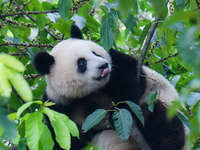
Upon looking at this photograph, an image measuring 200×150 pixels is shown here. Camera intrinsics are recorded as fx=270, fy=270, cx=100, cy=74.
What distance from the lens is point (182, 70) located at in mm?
4129

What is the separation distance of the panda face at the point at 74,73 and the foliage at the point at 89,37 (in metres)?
0.28

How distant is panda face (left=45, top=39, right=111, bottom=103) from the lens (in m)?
3.11

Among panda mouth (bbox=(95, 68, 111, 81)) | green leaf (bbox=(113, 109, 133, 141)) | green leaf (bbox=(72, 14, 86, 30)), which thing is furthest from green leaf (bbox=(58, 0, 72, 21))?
green leaf (bbox=(113, 109, 133, 141))

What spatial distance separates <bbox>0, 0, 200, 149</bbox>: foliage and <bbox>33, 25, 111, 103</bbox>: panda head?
27 cm

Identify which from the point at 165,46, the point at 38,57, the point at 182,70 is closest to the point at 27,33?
the point at 38,57

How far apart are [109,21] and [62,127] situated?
1488mm

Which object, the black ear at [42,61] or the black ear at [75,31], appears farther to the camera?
the black ear at [75,31]

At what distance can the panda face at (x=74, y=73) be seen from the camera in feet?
10.2

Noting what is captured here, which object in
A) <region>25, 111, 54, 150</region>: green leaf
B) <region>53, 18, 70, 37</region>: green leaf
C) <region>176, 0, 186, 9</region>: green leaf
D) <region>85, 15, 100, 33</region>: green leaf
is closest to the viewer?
<region>25, 111, 54, 150</region>: green leaf

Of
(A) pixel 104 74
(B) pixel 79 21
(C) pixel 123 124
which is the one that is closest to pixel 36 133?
(C) pixel 123 124

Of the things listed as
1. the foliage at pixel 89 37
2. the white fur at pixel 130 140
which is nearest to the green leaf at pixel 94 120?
the foliage at pixel 89 37

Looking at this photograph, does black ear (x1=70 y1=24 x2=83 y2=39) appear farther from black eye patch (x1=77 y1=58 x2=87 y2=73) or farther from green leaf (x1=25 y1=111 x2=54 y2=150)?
green leaf (x1=25 y1=111 x2=54 y2=150)

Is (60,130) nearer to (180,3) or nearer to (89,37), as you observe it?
(180,3)

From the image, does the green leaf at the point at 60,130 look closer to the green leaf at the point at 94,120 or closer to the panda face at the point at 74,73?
the green leaf at the point at 94,120
